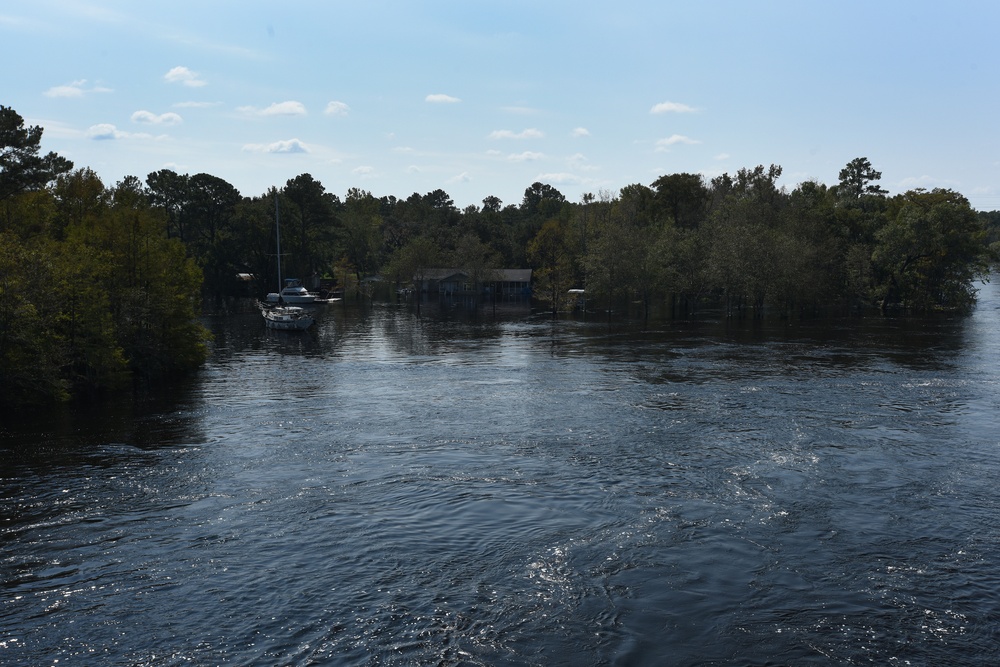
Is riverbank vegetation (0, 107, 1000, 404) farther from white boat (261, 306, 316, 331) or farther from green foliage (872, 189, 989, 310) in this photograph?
white boat (261, 306, 316, 331)

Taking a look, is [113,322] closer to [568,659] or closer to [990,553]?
[568,659]

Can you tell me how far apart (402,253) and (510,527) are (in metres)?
142

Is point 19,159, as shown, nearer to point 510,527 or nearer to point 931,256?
point 510,527

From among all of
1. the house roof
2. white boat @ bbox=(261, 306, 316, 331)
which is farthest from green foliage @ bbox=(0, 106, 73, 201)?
the house roof

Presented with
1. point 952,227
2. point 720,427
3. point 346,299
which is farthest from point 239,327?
point 952,227

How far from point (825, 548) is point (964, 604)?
435 centimetres

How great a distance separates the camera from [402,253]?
165m

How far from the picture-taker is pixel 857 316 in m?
109

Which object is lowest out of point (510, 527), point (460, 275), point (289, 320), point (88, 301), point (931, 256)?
point (510, 527)

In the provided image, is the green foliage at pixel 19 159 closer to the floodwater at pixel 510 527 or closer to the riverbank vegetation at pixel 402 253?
the riverbank vegetation at pixel 402 253

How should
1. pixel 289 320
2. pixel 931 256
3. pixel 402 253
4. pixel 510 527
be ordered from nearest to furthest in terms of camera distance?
pixel 510 527
pixel 289 320
pixel 931 256
pixel 402 253

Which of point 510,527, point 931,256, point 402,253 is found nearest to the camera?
point 510,527

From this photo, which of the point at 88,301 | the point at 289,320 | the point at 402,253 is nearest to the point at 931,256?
the point at 289,320

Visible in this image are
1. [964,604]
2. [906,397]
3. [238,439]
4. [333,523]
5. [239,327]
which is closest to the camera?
[964,604]
